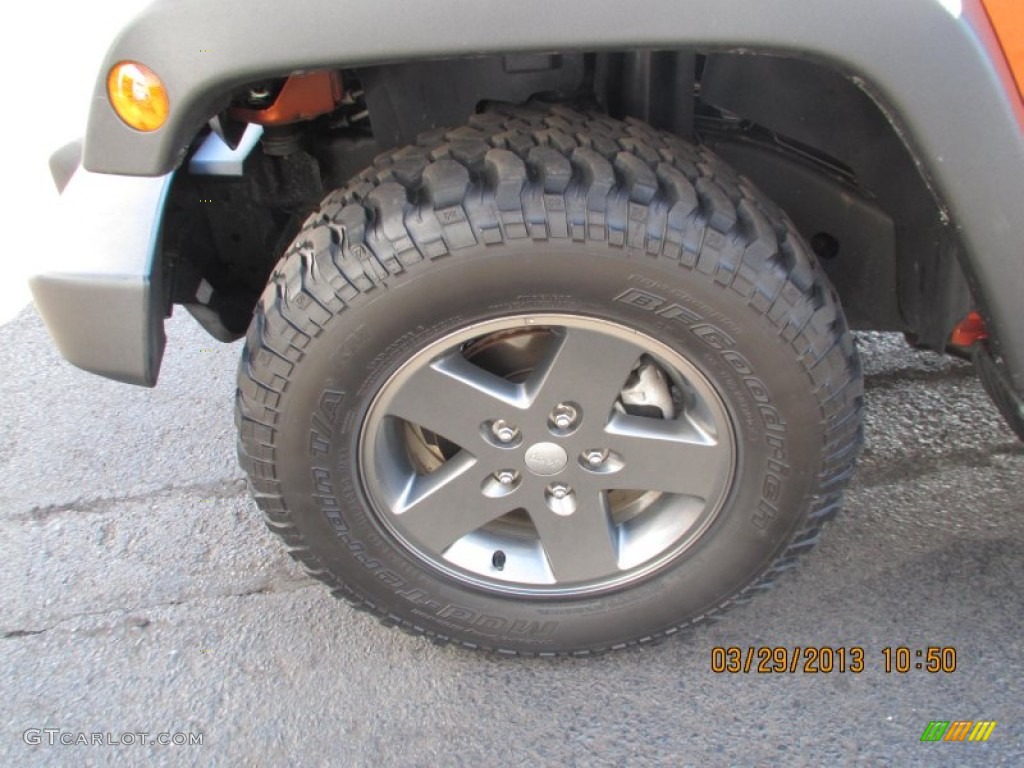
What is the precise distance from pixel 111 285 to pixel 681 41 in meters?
1.14

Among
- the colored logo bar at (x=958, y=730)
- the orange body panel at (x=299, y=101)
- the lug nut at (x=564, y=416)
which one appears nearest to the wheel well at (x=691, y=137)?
the orange body panel at (x=299, y=101)

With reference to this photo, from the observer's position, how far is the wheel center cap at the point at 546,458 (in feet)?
5.70

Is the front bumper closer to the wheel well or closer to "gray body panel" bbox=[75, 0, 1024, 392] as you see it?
the wheel well

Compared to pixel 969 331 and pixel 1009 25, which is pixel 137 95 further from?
pixel 969 331

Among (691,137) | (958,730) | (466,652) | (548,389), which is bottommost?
(466,652)

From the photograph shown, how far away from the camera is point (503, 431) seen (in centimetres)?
174

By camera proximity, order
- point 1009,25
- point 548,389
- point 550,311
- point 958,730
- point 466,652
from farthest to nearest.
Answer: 1. point 466,652
2. point 958,730
3. point 548,389
4. point 550,311
5. point 1009,25

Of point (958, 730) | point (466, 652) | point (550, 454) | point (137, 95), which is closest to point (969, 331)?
point (958, 730)

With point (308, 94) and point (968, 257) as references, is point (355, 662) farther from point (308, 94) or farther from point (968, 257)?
point (968, 257)

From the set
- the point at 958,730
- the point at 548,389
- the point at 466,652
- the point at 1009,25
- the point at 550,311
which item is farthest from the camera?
the point at 466,652

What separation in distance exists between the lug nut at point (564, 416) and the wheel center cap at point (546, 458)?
5 cm

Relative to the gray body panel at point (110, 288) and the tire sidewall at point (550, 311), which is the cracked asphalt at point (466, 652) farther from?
the gray body panel at point (110, 288)

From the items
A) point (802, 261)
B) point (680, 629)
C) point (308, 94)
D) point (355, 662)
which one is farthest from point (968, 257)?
point (355, 662)

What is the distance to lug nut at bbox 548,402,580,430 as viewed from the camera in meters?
1.70
